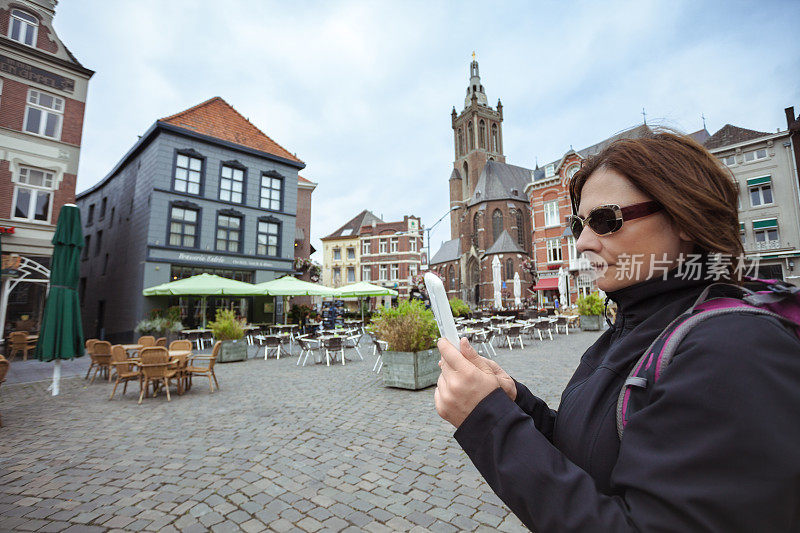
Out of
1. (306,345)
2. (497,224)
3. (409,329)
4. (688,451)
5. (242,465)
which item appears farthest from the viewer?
(497,224)

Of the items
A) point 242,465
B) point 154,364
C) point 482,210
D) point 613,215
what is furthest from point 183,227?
point 482,210

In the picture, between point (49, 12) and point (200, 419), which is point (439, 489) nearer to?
point (200, 419)

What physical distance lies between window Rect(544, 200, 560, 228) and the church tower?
1693 cm

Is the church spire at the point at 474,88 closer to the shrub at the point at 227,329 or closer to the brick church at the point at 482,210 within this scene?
the brick church at the point at 482,210

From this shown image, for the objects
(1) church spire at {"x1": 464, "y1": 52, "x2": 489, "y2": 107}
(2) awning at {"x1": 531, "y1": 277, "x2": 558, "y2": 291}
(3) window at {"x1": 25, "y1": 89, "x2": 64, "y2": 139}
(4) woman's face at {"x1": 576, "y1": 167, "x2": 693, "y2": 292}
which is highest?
(1) church spire at {"x1": 464, "y1": 52, "x2": 489, "y2": 107}

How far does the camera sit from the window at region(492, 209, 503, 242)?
150ft

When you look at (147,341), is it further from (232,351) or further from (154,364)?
(154,364)

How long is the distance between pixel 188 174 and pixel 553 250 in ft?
107

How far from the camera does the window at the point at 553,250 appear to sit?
36250 millimetres

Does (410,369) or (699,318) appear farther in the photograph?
(410,369)

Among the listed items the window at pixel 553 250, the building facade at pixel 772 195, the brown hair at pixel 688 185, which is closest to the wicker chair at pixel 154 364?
the brown hair at pixel 688 185

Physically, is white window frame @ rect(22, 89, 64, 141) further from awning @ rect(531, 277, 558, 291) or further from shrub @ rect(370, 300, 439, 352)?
awning @ rect(531, 277, 558, 291)

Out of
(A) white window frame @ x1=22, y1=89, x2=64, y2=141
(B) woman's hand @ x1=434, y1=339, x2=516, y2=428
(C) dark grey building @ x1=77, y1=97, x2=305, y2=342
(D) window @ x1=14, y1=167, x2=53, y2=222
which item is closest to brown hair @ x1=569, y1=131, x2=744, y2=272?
(B) woman's hand @ x1=434, y1=339, x2=516, y2=428

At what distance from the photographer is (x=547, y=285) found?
35.9 metres
